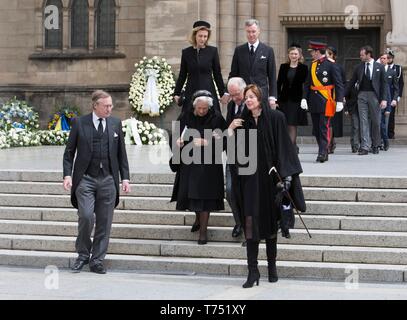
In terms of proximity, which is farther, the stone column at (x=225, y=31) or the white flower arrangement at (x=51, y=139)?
the stone column at (x=225, y=31)

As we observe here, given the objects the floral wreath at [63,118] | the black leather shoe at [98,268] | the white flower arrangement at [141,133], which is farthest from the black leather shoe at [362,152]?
the floral wreath at [63,118]

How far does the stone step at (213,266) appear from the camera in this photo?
1100 cm

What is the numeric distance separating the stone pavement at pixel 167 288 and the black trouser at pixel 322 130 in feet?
17.5

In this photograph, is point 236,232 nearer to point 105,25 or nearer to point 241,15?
point 241,15

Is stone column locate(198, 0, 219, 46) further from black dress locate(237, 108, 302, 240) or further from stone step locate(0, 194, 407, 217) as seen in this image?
black dress locate(237, 108, 302, 240)

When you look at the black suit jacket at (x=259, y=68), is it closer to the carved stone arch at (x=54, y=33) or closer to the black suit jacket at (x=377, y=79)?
the black suit jacket at (x=377, y=79)

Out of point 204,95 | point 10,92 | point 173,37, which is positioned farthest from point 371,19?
point 204,95

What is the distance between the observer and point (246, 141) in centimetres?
1073

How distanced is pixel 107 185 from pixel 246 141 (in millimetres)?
1913

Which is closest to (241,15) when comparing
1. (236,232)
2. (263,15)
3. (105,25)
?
(263,15)

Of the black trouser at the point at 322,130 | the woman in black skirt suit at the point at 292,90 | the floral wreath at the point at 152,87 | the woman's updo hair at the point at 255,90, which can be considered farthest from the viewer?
the floral wreath at the point at 152,87

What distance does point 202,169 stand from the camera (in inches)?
465
